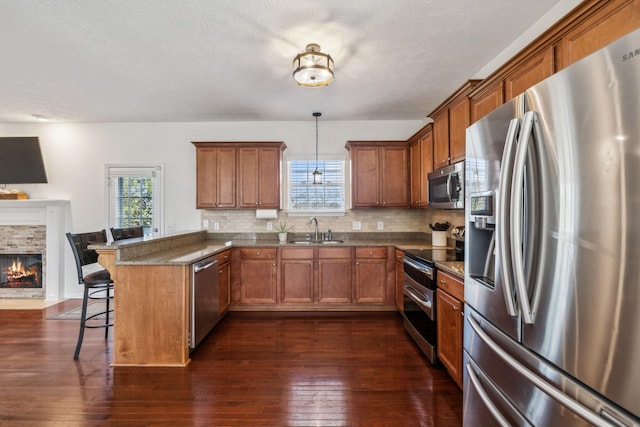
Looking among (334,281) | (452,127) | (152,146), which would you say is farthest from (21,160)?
(452,127)

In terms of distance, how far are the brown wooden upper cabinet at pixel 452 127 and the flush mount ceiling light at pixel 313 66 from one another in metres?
1.17

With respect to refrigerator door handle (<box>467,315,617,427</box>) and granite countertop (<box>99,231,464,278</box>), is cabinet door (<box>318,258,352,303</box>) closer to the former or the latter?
granite countertop (<box>99,231,464,278</box>)

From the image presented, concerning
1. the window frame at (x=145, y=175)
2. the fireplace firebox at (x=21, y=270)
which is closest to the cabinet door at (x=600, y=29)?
the window frame at (x=145, y=175)

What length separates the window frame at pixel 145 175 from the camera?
458cm

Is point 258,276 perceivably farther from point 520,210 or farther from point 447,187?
point 520,210

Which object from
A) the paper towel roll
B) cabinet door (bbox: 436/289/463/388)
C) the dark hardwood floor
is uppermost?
the paper towel roll

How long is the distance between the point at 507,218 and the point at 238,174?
12.0ft

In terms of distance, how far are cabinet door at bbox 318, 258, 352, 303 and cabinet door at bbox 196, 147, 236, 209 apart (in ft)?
5.26

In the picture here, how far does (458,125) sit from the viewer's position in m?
2.72

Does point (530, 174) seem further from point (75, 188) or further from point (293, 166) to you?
point (75, 188)

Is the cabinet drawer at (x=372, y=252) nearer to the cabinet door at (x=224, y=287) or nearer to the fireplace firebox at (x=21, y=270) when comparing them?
the cabinet door at (x=224, y=287)

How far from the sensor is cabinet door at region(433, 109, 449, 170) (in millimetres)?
2973

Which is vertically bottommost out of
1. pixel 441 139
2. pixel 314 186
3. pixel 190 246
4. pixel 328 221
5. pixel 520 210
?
pixel 190 246

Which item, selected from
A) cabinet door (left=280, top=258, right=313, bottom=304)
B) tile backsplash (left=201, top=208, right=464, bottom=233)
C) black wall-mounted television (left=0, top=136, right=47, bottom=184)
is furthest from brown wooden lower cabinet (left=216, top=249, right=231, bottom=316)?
black wall-mounted television (left=0, top=136, right=47, bottom=184)
